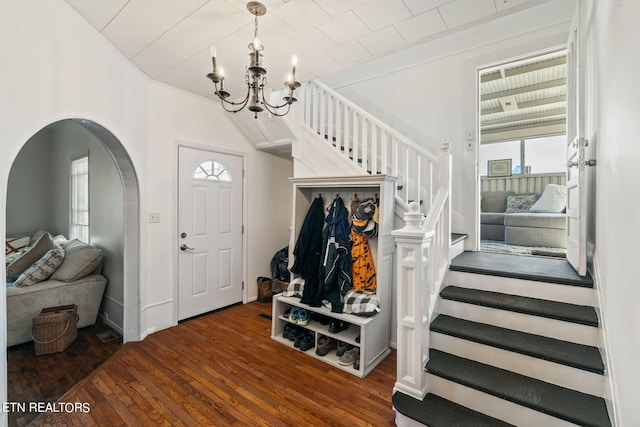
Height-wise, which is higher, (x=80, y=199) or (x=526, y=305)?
(x=80, y=199)

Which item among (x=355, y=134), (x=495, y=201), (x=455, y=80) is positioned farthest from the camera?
(x=495, y=201)

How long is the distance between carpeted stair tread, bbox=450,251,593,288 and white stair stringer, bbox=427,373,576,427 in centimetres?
84

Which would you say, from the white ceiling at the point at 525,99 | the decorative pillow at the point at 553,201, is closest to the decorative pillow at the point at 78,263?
the white ceiling at the point at 525,99

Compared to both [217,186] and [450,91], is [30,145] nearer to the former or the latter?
[217,186]

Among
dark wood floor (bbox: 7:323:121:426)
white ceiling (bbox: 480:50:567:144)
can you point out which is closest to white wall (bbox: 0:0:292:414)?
dark wood floor (bbox: 7:323:121:426)

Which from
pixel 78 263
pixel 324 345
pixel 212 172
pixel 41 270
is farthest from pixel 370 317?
pixel 41 270

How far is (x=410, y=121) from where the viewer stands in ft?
11.4

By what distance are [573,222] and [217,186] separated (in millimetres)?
3491

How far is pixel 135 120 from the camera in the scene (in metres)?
2.70

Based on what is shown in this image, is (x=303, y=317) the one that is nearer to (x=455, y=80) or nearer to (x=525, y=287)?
(x=525, y=287)

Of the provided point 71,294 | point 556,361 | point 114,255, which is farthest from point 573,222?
point 71,294

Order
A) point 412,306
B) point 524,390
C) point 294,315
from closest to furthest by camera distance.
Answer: point 524,390 → point 412,306 → point 294,315

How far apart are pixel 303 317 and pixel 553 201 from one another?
12.6ft

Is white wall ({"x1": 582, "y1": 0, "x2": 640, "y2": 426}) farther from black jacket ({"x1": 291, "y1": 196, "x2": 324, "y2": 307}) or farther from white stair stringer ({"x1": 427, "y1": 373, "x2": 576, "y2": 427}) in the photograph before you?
black jacket ({"x1": 291, "y1": 196, "x2": 324, "y2": 307})
